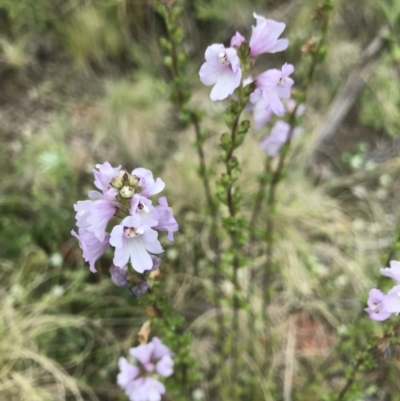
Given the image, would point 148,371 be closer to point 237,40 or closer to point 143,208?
point 143,208

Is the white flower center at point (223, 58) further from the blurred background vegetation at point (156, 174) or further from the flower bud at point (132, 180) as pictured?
the blurred background vegetation at point (156, 174)

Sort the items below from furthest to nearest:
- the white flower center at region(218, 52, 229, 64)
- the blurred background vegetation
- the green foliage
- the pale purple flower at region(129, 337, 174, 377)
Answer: the green foliage, the blurred background vegetation, the pale purple flower at region(129, 337, 174, 377), the white flower center at region(218, 52, 229, 64)

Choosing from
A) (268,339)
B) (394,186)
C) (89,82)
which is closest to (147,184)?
(268,339)

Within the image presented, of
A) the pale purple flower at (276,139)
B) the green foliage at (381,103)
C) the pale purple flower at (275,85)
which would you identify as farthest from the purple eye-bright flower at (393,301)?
the green foliage at (381,103)

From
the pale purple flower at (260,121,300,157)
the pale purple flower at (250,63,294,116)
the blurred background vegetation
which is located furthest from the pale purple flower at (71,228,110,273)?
the blurred background vegetation

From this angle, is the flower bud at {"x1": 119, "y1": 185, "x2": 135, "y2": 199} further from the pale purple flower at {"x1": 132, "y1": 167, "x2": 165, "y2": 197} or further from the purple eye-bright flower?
the purple eye-bright flower

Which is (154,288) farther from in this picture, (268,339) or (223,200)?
(268,339)

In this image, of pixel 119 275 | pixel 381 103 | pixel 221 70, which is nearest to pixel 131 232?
pixel 119 275
